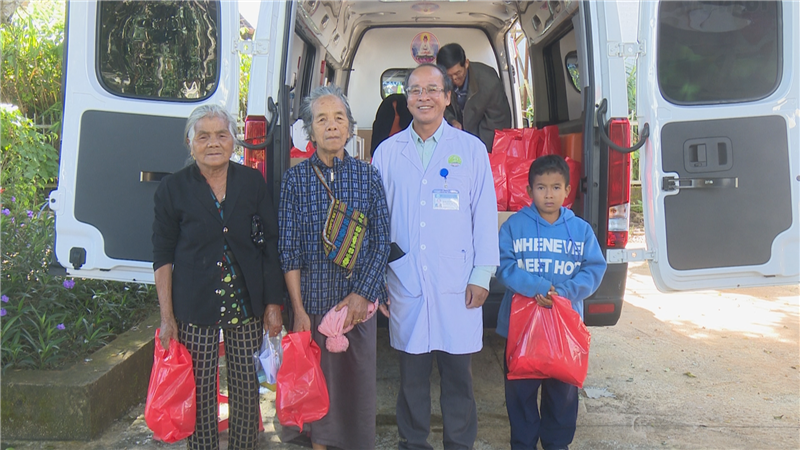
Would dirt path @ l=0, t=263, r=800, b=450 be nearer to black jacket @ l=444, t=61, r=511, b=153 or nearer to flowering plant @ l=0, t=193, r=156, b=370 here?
flowering plant @ l=0, t=193, r=156, b=370

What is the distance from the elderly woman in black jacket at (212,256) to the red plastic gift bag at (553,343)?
1.06m

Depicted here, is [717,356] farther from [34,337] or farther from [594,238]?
[34,337]

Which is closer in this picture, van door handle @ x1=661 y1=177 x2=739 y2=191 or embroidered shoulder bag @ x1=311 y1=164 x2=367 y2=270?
embroidered shoulder bag @ x1=311 y1=164 x2=367 y2=270

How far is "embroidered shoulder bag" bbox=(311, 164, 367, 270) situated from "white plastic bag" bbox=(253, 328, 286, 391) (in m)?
0.44

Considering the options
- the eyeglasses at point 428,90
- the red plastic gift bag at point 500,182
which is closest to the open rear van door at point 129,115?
the eyeglasses at point 428,90

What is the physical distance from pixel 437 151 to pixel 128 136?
1417mm

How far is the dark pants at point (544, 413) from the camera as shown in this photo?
9.61ft

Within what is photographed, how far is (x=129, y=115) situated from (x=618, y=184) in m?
2.31

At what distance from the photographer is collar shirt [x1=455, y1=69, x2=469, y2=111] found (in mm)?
4473

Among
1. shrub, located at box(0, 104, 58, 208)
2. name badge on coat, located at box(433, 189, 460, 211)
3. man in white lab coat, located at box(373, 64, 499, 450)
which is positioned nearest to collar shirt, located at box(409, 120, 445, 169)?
man in white lab coat, located at box(373, 64, 499, 450)

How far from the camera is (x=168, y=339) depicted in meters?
2.56

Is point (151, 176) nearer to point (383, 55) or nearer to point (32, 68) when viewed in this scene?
point (383, 55)

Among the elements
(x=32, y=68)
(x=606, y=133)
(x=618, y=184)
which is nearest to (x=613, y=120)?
(x=606, y=133)

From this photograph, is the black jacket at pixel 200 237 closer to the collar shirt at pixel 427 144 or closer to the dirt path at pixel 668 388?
the collar shirt at pixel 427 144
